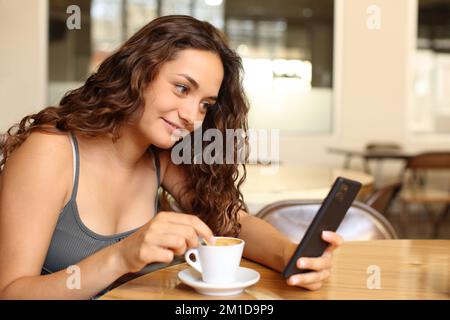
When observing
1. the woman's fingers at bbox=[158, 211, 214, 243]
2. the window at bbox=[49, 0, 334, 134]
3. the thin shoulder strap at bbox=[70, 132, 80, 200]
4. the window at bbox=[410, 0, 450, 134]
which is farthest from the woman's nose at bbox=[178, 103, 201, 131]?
the window at bbox=[410, 0, 450, 134]

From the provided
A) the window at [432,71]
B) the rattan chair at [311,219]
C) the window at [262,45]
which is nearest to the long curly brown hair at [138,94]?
the rattan chair at [311,219]

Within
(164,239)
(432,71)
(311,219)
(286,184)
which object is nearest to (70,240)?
(164,239)

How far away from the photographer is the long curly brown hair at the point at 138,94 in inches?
52.2

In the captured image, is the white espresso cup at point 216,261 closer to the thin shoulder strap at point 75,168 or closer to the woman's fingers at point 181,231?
the woman's fingers at point 181,231

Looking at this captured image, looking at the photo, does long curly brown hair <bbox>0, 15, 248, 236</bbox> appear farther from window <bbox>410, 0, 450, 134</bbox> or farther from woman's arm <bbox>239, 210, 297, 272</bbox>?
window <bbox>410, 0, 450, 134</bbox>


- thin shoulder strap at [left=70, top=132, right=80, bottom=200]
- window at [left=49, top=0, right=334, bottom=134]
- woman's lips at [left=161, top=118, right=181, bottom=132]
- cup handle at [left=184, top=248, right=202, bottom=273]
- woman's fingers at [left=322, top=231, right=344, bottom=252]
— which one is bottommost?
cup handle at [left=184, top=248, right=202, bottom=273]

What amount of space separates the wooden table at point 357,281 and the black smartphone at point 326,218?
7cm

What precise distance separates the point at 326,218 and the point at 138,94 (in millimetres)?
565

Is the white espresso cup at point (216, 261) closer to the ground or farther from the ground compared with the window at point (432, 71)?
closer to the ground

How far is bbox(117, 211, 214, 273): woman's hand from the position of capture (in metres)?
0.94

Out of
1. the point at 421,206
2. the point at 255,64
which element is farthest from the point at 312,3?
the point at 421,206

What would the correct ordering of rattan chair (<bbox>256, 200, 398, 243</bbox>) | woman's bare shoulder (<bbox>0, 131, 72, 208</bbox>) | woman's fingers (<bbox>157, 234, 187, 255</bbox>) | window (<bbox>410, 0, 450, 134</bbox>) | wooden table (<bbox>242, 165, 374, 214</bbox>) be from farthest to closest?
1. window (<bbox>410, 0, 450, 134</bbox>)
2. wooden table (<bbox>242, 165, 374, 214</bbox>)
3. rattan chair (<bbox>256, 200, 398, 243</bbox>)
4. woman's bare shoulder (<bbox>0, 131, 72, 208</bbox>)
5. woman's fingers (<bbox>157, 234, 187, 255</bbox>)

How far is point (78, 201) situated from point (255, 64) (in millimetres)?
5139
